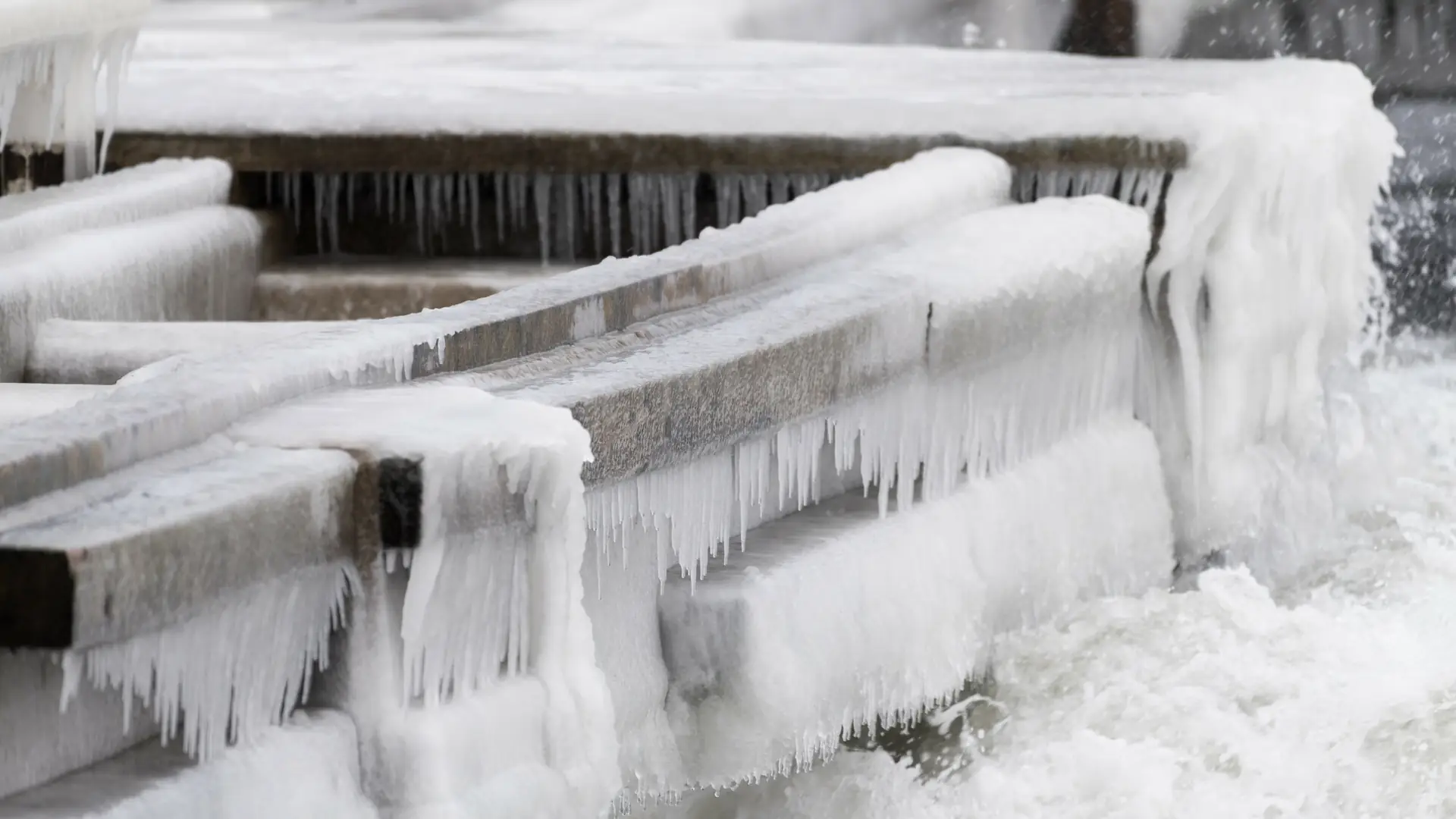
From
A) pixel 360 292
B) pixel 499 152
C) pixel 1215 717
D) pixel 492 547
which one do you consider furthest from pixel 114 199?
pixel 1215 717

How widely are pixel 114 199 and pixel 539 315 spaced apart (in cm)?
171

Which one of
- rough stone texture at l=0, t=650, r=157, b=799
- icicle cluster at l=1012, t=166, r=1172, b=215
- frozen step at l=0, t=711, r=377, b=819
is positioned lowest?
frozen step at l=0, t=711, r=377, b=819

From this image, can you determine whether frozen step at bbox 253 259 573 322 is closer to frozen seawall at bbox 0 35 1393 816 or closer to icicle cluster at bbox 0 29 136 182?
frozen seawall at bbox 0 35 1393 816

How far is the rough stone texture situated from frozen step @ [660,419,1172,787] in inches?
39.4

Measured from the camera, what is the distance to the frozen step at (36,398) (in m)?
3.04

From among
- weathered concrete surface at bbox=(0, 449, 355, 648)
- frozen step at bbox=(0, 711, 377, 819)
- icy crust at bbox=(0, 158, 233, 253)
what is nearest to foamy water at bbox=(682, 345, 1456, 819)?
frozen step at bbox=(0, 711, 377, 819)

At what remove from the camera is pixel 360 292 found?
495cm

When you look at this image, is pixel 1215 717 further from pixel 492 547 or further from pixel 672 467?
pixel 492 547

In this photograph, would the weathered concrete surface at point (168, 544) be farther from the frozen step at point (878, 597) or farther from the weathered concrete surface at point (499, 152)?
the weathered concrete surface at point (499, 152)

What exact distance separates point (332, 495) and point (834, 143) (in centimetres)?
273

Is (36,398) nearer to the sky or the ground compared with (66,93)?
nearer to the ground

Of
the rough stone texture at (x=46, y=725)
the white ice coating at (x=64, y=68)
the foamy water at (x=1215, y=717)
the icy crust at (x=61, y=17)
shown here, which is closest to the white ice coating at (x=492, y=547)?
the rough stone texture at (x=46, y=725)

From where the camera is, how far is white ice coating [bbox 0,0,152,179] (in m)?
4.36

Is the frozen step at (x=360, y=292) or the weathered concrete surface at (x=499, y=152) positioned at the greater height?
the weathered concrete surface at (x=499, y=152)
